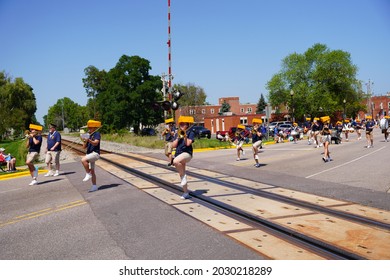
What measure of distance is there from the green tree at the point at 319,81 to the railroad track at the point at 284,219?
6429cm

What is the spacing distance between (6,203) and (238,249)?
618cm

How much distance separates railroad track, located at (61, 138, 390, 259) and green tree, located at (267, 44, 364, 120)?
211ft

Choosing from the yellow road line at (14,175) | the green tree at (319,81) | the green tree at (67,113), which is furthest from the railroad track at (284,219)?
the green tree at (67,113)

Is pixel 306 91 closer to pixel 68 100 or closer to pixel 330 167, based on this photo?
pixel 330 167

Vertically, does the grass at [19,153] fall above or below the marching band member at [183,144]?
below

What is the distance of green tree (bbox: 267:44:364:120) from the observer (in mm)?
69500

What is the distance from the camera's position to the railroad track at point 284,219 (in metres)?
4.42

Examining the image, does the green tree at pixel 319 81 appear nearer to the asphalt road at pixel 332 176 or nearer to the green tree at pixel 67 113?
the asphalt road at pixel 332 176

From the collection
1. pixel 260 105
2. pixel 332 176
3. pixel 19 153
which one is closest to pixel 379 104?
pixel 260 105

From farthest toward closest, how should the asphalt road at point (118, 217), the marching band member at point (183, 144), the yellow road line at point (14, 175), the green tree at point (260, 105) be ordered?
the green tree at point (260, 105) < the yellow road line at point (14, 175) < the marching band member at point (183, 144) < the asphalt road at point (118, 217)

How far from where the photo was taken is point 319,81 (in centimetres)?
7162

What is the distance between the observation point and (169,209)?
674cm
